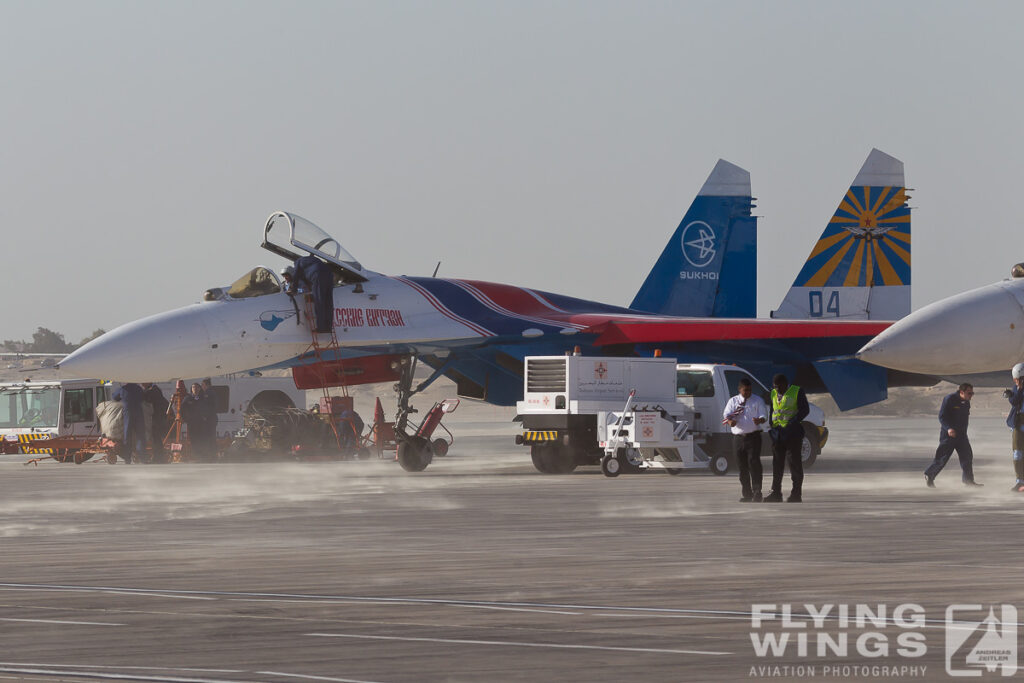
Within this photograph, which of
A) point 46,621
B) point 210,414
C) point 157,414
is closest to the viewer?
point 46,621

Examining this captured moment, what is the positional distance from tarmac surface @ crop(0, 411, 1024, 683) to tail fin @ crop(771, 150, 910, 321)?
1344 centimetres

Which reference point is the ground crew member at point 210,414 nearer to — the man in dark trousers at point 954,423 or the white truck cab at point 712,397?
the white truck cab at point 712,397

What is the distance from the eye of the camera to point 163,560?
33.5 ft

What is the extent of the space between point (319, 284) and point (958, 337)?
12150 millimetres

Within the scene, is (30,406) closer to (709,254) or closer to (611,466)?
(709,254)

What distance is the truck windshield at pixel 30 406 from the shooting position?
3081cm

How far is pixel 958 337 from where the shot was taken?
528 inches

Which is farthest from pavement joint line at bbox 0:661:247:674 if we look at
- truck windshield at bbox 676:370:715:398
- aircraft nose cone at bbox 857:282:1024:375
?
truck windshield at bbox 676:370:715:398

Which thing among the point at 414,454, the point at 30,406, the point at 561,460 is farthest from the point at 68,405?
the point at 561,460

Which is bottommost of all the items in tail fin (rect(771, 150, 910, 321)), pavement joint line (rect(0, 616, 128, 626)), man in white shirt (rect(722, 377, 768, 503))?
pavement joint line (rect(0, 616, 128, 626))

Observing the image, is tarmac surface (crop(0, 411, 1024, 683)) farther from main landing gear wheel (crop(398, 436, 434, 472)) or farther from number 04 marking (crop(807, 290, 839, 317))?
number 04 marking (crop(807, 290, 839, 317))

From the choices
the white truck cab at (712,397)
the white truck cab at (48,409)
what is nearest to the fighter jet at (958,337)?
the white truck cab at (712,397)

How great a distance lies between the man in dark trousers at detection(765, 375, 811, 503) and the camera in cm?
1534

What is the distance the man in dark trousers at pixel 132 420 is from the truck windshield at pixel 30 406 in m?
3.52
